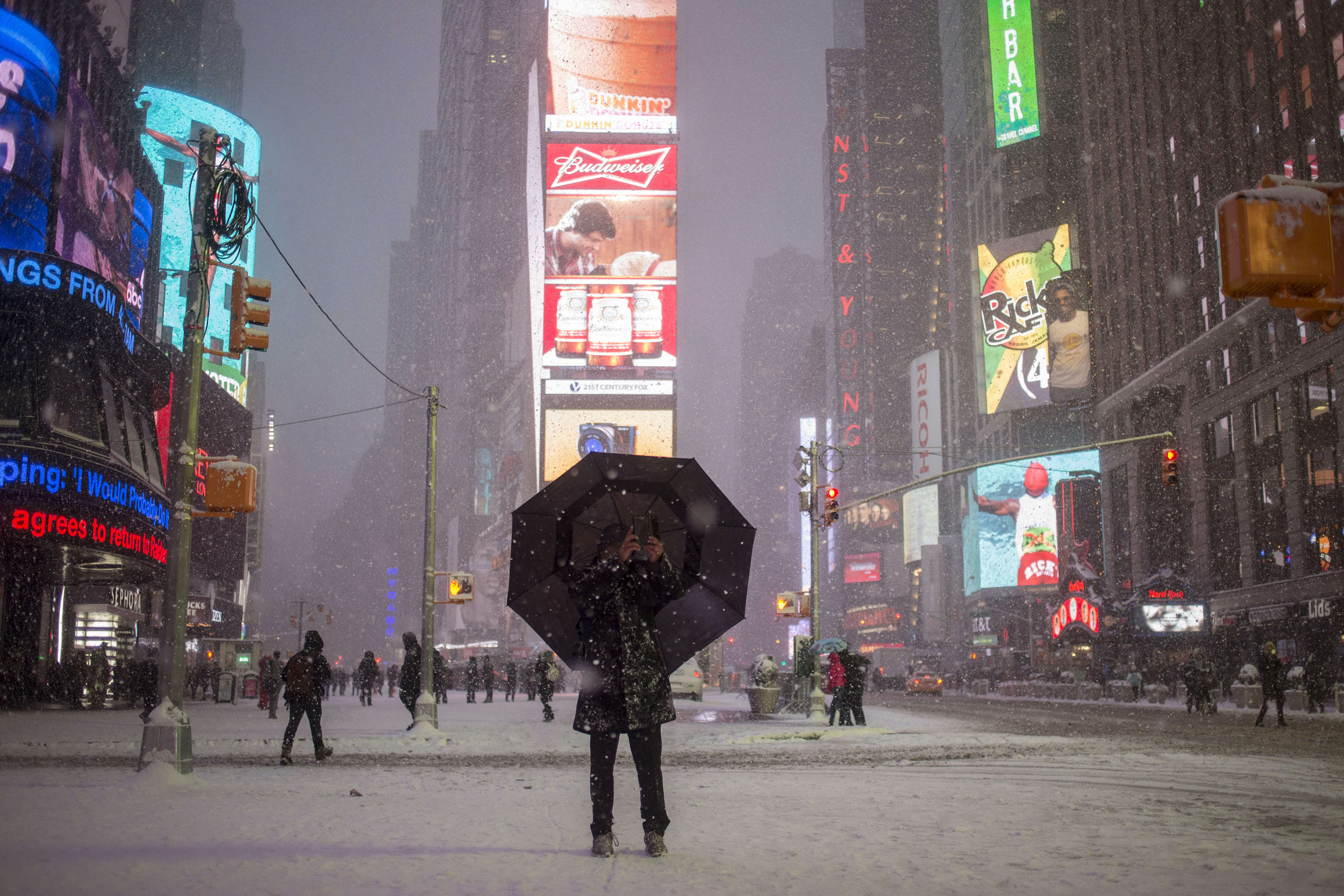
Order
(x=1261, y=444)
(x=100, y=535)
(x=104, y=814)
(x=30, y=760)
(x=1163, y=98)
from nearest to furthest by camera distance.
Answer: (x=104, y=814)
(x=30, y=760)
(x=100, y=535)
(x=1261, y=444)
(x=1163, y=98)

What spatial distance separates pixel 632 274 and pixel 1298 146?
155ft

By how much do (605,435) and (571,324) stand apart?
351 inches

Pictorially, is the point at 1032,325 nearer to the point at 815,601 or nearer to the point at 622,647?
the point at 815,601

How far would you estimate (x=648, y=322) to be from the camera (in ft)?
→ 281

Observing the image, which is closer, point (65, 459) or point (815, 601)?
point (815, 601)

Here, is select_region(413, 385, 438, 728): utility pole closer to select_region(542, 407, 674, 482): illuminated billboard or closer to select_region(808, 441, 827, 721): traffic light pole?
select_region(808, 441, 827, 721): traffic light pole

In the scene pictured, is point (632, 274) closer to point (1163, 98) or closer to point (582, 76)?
point (582, 76)

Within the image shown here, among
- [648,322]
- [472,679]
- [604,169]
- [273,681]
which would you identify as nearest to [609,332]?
[648,322]

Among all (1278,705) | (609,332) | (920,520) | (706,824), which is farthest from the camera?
(920,520)

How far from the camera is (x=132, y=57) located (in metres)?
47.2

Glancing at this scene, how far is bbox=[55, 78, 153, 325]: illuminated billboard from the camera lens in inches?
1398

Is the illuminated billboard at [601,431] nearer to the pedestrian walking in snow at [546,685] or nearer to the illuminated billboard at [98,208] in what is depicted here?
the illuminated billboard at [98,208]

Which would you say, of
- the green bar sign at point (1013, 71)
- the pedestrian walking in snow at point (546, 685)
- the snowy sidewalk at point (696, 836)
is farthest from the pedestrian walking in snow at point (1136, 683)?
the green bar sign at point (1013, 71)

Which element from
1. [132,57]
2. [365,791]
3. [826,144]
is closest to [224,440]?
[132,57]
